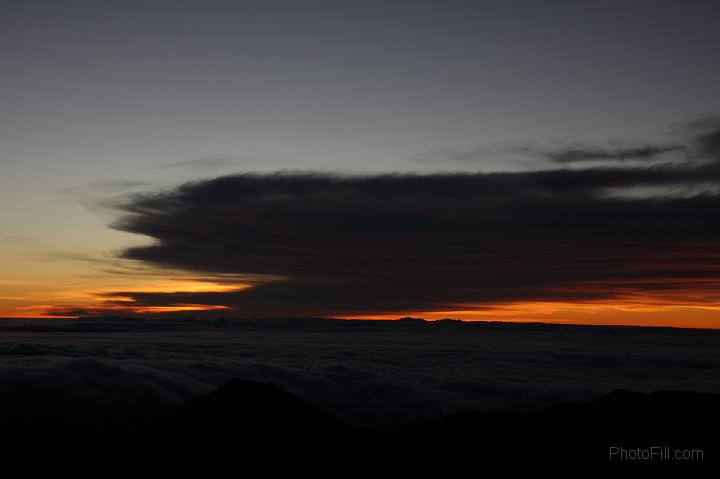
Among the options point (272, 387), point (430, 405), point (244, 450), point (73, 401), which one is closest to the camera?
point (244, 450)

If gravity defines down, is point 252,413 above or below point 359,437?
above

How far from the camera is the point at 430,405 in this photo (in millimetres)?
70250

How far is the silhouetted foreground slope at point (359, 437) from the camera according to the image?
44250 mm

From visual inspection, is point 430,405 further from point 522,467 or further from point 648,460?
point 648,460

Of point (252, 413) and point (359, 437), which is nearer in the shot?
point (252, 413)

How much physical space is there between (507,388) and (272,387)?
40.7m

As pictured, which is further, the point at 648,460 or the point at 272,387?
the point at 648,460

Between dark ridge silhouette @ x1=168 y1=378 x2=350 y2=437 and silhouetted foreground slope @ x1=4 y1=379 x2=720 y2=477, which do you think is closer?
silhouetted foreground slope @ x1=4 y1=379 x2=720 y2=477

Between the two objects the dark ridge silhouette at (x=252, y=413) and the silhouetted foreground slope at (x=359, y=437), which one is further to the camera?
the dark ridge silhouette at (x=252, y=413)

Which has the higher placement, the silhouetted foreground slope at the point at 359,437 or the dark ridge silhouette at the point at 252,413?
the dark ridge silhouette at the point at 252,413

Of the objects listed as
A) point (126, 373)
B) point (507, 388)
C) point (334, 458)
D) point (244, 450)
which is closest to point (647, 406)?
point (507, 388)

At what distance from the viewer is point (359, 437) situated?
161 ft

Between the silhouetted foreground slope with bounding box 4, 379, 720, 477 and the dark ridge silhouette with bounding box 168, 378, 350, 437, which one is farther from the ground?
the dark ridge silhouette with bounding box 168, 378, 350, 437

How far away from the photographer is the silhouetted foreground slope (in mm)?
44250
